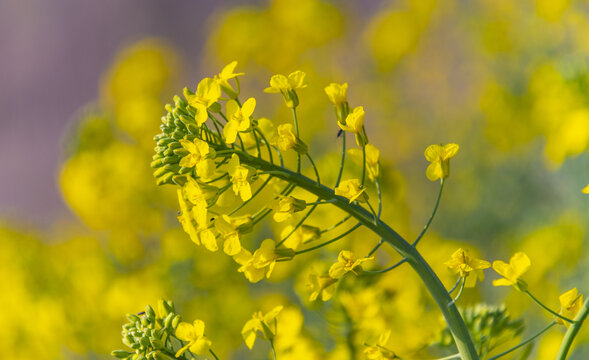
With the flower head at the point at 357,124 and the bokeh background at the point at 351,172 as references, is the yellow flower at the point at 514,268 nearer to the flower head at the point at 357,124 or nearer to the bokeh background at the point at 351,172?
the flower head at the point at 357,124

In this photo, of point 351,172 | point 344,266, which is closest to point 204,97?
point 344,266

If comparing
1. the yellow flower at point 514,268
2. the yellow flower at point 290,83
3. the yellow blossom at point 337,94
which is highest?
the yellow flower at point 290,83

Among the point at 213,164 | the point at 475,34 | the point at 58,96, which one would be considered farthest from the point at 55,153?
the point at 213,164

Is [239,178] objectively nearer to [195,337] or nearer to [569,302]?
[195,337]

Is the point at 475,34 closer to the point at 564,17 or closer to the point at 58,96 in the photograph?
the point at 564,17

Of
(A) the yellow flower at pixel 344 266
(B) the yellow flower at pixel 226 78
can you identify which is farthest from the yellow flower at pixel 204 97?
(A) the yellow flower at pixel 344 266
